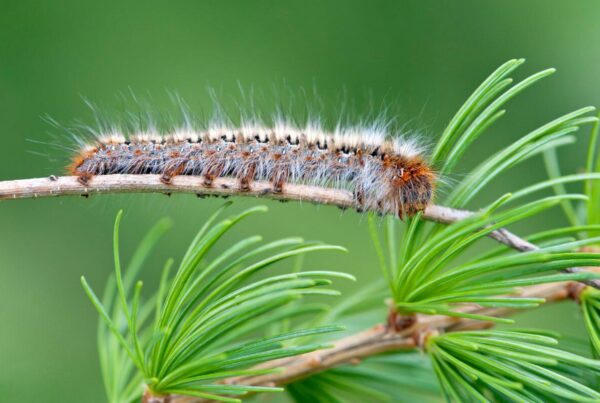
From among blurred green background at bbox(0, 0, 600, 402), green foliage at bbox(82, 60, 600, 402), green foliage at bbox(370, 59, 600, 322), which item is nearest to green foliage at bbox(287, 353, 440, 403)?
green foliage at bbox(82, 60, 600, 402)

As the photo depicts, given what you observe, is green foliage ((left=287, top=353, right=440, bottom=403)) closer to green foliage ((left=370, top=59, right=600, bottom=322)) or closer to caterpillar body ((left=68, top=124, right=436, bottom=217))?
green foliage ((left=370, top=59, right=600, bottom=322))

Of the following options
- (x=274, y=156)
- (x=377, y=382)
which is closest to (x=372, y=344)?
(x=377, y=382)

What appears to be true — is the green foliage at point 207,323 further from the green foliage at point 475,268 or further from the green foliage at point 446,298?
the green foliage at point 475,268

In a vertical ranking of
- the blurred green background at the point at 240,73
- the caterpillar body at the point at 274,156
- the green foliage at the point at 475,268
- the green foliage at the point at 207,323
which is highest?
the blurred green background at the point at 240,73

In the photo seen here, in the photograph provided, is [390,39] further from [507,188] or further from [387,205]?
[387,205]

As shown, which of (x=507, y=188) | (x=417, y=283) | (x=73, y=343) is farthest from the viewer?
(x=507, y=188)

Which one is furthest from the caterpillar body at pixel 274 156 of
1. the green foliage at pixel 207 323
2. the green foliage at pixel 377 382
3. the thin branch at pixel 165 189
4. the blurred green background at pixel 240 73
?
the blurred green background at pixel 240 73

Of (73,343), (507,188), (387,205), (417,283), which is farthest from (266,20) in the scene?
(417,283)
